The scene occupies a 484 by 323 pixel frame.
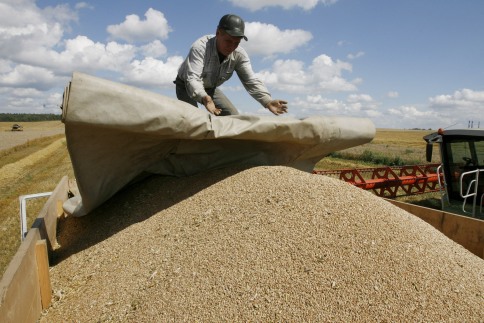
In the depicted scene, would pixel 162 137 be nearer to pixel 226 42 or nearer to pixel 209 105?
pixel 209 105

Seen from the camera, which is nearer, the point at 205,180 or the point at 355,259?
the point at 355,259

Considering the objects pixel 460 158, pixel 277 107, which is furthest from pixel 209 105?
pixel 460 158

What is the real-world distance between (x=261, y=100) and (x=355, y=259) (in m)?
2.51

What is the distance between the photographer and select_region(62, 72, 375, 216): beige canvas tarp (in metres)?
2.38

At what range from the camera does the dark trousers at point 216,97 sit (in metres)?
4.32

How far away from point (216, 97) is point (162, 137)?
1.61 meters

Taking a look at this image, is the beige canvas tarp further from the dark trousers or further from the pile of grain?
the dark trousers

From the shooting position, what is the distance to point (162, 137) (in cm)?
298

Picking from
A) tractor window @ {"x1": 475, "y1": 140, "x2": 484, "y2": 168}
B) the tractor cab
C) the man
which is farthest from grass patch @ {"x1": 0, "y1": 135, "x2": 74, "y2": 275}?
tractor window @ {"x1": 475, "y1": 140, "x2": 484, "y2": 168}

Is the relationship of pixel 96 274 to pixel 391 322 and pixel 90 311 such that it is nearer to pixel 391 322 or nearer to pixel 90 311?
pixel 90 311

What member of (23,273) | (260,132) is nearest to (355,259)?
(260,132)

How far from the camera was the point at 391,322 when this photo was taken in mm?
1918

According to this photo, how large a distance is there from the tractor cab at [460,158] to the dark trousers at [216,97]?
Answer: 3.09 metres

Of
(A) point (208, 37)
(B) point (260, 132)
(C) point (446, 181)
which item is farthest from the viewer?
(C) point (446, 181)
